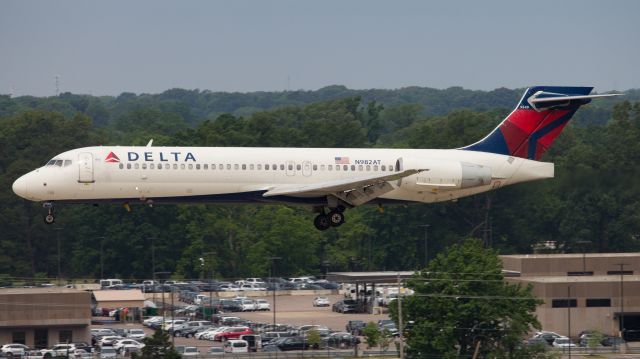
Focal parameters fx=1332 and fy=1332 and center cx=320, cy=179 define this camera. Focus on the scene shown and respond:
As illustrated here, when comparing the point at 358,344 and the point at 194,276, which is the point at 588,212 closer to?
the point at 194,276

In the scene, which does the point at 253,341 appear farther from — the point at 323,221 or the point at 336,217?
the point at 336,217

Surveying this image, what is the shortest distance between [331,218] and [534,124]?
1116cm

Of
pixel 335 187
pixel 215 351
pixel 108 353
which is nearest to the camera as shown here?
pixel 335 187

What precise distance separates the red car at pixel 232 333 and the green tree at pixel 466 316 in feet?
38.6

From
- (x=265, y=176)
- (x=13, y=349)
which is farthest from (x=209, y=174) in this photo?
(x=13, y=349)

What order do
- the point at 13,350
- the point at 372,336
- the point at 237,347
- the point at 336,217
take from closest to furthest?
the point at 336,217
the point at 372,336
the point at 13,350
the point at 237,347

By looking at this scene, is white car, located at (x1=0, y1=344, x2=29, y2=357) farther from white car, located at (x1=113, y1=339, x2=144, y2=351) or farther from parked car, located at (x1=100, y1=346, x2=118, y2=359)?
white car, located at (x1=113, y1=339, x2=144, y2=351)

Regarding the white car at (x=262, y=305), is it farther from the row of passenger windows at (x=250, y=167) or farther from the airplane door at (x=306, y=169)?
the airplane door at (x=306, y=169)

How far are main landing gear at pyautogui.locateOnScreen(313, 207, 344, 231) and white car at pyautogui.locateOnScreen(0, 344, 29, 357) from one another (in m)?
25.6

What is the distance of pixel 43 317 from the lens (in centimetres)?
8050

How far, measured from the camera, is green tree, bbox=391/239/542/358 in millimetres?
74250

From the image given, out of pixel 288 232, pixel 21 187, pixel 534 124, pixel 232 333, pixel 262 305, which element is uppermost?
pixel 534 124

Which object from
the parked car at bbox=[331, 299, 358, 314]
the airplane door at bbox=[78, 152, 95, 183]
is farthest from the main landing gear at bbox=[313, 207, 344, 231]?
the parked car at bbox=[331, 299, 358, 314]

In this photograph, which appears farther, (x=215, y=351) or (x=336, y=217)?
(x=215, y=351)
